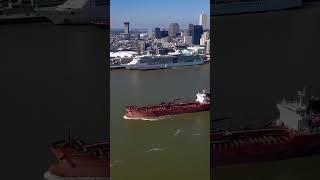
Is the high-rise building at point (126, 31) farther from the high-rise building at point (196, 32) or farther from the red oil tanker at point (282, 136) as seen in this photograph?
the red oil tanker at point (282, 136)

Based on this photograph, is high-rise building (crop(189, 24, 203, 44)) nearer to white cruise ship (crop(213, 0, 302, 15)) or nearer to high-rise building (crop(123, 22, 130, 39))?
high-rise building (crop(123, 22, 130, 39))
